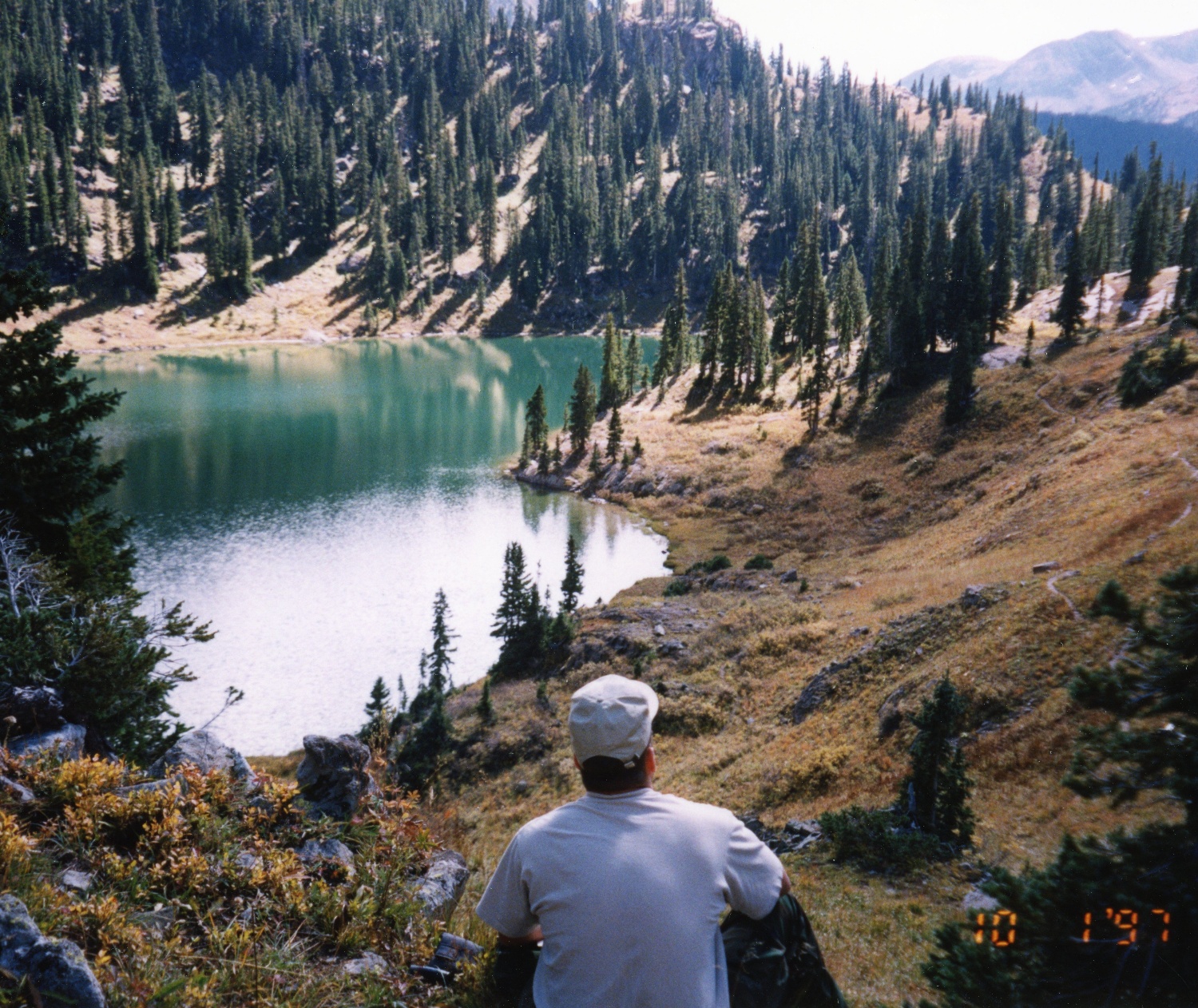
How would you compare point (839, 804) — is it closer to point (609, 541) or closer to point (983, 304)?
point (609, 541)

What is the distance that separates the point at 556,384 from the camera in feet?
375

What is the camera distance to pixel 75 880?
218 inches

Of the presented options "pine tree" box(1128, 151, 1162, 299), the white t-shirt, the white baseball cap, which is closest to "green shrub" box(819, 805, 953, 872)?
the white t-shirt

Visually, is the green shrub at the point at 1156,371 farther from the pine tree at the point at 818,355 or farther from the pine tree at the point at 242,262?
the pine tree at the point at 242,262

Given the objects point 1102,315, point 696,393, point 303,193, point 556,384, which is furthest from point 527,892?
point 303,193

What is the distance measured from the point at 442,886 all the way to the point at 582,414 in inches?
2876

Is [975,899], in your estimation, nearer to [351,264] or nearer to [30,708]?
[30,708]

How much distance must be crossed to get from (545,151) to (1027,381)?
16726cm

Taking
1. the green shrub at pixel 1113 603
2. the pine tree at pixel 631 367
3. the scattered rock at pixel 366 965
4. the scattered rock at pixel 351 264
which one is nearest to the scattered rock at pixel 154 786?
the scattered rock at pixel 366 965

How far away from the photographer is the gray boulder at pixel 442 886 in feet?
20.2

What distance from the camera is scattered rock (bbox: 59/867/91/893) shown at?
5.41 m

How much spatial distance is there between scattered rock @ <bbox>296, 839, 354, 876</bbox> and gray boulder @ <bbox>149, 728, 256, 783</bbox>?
1.50 m

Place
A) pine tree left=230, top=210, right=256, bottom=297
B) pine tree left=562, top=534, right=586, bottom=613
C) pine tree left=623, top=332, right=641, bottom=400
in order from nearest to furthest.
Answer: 1. pine tree left=562, top=534, right=586, bottom=613
2. pine tree left=623, top=332, right=641, bottom=400
3. pine tree left=230, top=210, right=256, bottom=297

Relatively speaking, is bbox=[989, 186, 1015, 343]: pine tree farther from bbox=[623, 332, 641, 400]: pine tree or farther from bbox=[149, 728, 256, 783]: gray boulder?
bbox=[149, 728, 256, 783]: gray boulder
